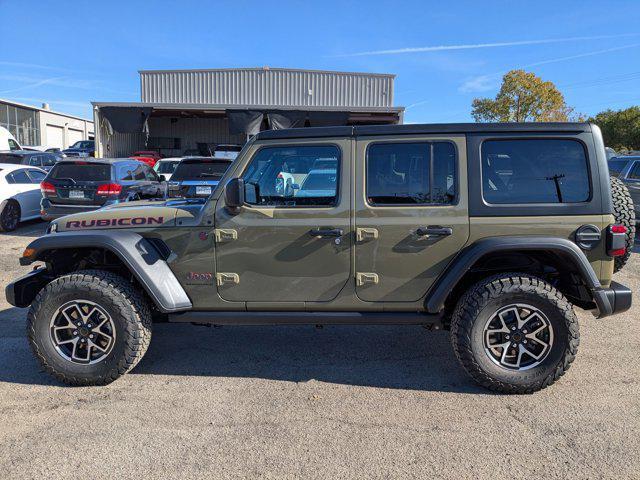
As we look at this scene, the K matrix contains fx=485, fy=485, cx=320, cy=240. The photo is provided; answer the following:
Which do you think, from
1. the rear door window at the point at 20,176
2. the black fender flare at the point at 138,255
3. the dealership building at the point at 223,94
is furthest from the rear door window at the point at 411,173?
the dealership building at the point at 223,94

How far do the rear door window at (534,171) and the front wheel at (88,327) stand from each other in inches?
109

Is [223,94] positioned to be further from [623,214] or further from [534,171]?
[623,214]

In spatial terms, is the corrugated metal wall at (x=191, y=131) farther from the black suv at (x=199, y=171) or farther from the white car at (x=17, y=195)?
the black suv at (x=199, y=171)

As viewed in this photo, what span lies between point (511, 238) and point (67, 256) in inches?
135

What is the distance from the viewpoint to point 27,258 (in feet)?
12.3

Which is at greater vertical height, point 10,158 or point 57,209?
point 10,158

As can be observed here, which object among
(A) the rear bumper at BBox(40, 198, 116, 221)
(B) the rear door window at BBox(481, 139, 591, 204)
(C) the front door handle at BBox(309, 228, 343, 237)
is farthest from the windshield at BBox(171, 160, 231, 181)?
(B) the rear door window at BBox(481, 139, 591, 204)

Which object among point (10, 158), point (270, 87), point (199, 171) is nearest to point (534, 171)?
point (199, 171)

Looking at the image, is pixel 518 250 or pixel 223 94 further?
pixel 223 94

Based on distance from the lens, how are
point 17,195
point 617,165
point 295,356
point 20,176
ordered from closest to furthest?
point 295,356 < point 17,195 < point 20,176 < point 617,165

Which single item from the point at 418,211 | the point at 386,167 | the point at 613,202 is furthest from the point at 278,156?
the point at 613,202

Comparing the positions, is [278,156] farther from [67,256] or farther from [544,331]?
[544,331]

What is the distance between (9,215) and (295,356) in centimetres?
915

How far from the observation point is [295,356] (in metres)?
4.23
